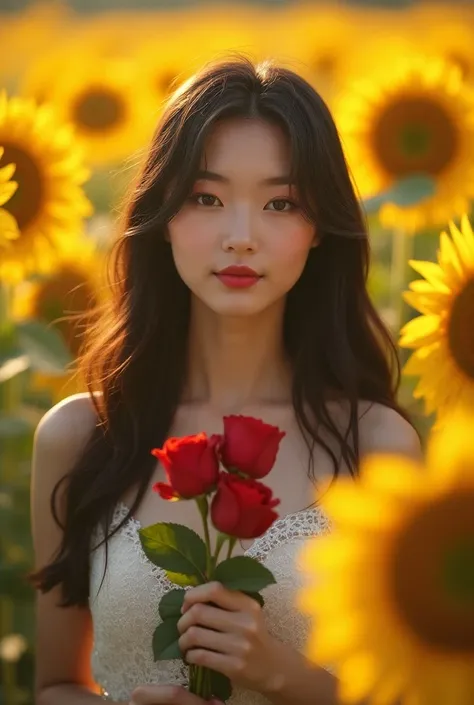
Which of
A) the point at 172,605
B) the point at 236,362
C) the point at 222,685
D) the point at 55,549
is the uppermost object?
the point at 236,362

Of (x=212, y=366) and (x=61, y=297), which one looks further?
(x=61, y=297)

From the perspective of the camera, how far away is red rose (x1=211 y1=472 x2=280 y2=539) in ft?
3.97

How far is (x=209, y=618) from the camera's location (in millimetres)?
1349

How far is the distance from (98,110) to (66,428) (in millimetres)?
2003

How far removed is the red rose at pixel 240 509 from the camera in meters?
1.21

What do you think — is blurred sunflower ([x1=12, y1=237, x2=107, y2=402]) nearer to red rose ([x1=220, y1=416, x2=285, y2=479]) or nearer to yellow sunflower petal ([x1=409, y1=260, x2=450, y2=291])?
yellow sunflower petal ([x1=409, y1=260, x2=450, y2=291])

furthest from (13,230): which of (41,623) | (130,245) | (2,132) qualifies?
(2,132)

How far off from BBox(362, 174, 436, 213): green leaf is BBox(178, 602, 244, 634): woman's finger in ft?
3.92

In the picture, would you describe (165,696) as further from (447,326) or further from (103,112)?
(103,112)

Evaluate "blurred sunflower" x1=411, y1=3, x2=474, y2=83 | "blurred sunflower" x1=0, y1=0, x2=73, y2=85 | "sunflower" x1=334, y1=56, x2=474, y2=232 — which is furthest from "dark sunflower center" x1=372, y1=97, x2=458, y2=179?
"blurred sunflower" x1=0, y1=0, x2=73, y2=85

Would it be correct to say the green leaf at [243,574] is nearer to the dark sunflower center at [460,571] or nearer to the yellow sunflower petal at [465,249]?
the dark sunflower center at [460,571]

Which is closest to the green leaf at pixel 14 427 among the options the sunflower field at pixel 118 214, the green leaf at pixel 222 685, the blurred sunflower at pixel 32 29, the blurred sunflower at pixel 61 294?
the sunflower field at pixel 118 214

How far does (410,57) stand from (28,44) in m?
3.57

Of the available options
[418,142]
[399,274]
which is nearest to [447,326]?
[399,274]
